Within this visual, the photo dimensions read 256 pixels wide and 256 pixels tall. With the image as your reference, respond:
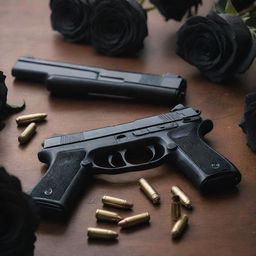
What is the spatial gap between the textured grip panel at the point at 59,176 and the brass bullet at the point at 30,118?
0.67 feet

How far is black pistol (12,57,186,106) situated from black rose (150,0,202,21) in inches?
11.0

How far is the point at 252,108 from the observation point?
1.35 metres

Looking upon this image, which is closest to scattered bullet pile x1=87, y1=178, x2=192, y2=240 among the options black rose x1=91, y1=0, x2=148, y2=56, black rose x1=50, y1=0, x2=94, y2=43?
black rose x1=91, y1=0, x2=148, y2=56

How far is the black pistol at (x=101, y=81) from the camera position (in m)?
1.56

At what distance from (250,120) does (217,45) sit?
31cm

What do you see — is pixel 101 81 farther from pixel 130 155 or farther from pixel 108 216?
pixel 108 216

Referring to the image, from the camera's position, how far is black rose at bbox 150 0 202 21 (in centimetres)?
179

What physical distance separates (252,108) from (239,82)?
12.9 inches

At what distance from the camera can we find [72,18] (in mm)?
1825

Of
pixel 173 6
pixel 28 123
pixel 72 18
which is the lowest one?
pixel 28 123

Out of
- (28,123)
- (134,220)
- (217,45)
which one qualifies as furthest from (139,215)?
(217,45)

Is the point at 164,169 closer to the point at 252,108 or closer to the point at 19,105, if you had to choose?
the point at 252,108

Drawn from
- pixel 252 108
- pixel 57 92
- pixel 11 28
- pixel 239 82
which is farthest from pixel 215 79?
pixel 11 28

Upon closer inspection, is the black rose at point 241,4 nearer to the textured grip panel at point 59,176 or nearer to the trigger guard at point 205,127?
the trigger guard at point 205,127
